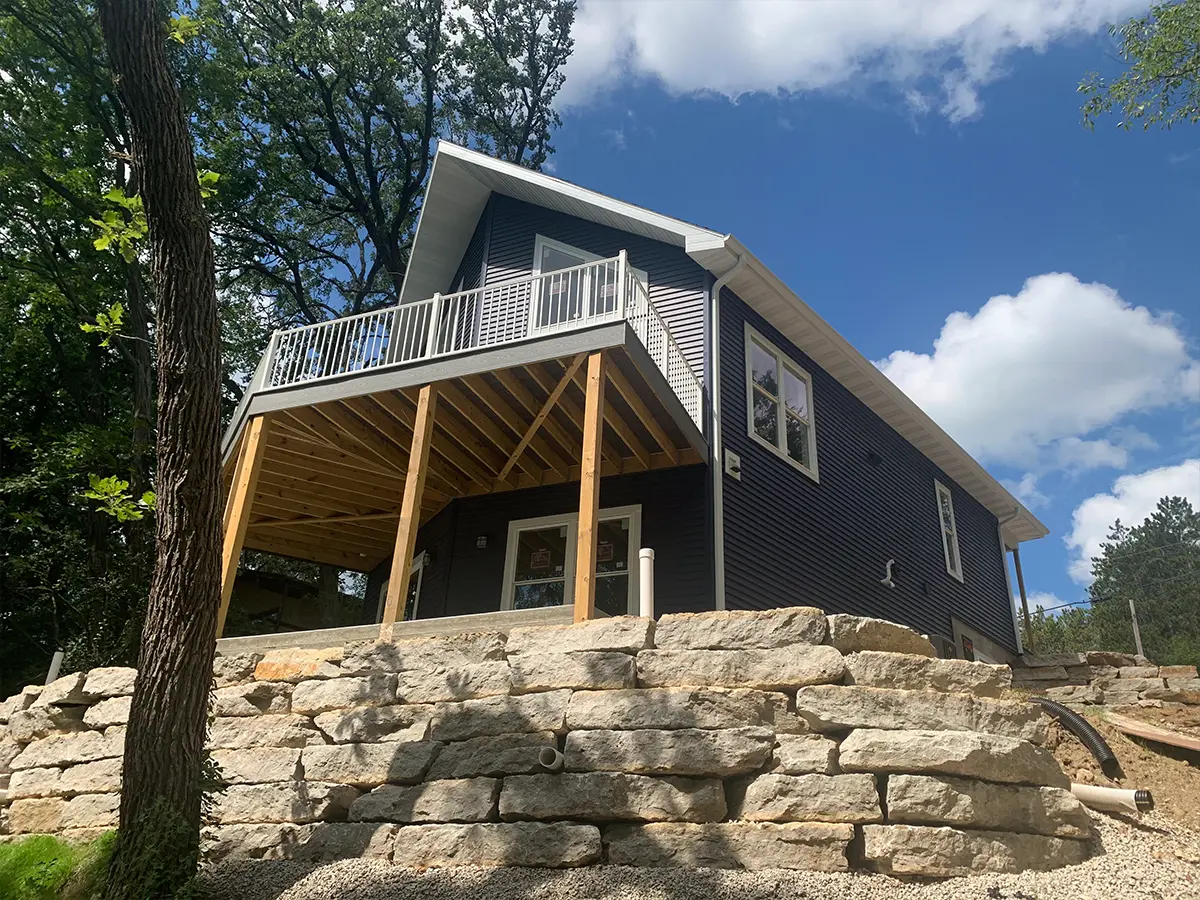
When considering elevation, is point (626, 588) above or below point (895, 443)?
below

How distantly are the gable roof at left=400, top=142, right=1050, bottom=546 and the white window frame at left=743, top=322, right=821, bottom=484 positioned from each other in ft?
1.22

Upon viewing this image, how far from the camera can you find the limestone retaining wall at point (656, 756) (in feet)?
15.4

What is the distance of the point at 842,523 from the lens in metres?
11.9

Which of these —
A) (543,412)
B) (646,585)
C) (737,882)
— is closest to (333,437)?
(543,412)

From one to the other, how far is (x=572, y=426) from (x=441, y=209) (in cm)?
529

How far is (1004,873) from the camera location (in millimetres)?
4477

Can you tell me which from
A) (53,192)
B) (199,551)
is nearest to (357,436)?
(199,551)

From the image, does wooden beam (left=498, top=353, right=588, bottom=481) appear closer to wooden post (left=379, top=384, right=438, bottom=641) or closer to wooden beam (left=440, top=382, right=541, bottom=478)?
wooden beam (left=440, top=382, right=541, bottom=478)

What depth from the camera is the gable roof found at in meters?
10.4

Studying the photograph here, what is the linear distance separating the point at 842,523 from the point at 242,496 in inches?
299

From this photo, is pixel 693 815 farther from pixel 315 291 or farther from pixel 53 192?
pixel 315 291

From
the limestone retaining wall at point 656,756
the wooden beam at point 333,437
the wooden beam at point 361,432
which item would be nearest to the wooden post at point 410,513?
the limestone retaining wall at point 656,756

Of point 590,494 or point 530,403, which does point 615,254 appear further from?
point 590,494

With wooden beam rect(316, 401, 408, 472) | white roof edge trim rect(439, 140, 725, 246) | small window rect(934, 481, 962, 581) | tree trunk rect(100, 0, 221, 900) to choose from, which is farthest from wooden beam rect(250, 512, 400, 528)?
small window rect(934, 481, 962, 581)
